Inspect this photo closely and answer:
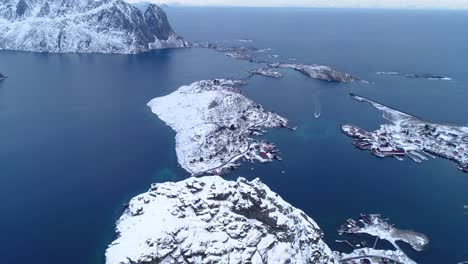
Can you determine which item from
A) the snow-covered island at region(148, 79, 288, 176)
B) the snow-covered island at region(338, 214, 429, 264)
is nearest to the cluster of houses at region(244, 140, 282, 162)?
the snow-covered island at region(148, 79, 288, 176)

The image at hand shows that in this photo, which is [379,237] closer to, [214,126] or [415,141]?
[415,141]

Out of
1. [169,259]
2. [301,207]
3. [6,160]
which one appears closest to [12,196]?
[6,160]

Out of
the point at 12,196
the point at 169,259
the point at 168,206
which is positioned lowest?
the point at 12,196

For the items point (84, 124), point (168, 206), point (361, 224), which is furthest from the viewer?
point (84, 124)

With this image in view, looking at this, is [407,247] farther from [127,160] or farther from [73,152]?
[73,152]

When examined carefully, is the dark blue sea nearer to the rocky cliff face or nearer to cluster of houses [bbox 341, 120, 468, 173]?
cluster of houses [bbox 341, 120, 468, 173]

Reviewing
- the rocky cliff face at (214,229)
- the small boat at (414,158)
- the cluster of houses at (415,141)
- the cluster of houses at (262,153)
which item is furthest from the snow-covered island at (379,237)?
the cluster of houses at (415,141)
